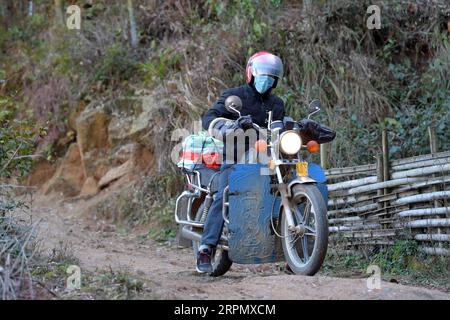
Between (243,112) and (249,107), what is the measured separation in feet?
0.22

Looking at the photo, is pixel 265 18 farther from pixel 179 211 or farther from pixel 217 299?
pixel 217 299

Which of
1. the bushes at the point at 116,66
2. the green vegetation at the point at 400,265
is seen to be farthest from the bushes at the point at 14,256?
the bushes at the point at 116,66

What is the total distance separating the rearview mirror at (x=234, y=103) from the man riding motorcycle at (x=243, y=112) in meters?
0.13

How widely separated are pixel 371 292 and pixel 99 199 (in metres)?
7.50

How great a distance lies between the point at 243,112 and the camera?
233 inches

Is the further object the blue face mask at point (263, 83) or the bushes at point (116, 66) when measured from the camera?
the bushes at point (116, 66)

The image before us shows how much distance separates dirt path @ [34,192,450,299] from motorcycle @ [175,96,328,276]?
21 centimetres

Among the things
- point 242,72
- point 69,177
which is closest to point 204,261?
point 242,72

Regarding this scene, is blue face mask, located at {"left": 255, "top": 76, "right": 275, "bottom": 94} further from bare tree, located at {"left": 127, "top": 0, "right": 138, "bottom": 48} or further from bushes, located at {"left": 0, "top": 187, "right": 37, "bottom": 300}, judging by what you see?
bare tree, located at {"left": 127, "top": 0, "right": 138, "bottom": 48}

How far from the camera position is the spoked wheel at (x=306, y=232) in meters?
5.00
